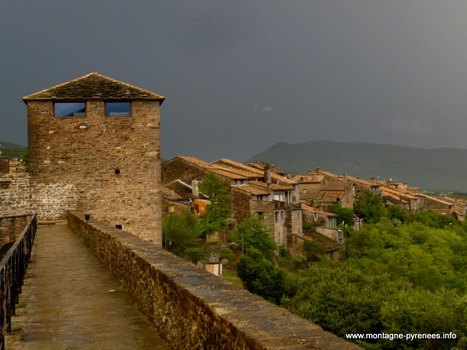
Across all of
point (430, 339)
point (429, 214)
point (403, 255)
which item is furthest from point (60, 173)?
point (429, 214)

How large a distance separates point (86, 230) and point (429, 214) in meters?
86.7

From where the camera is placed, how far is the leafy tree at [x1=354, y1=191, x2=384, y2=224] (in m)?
84.9

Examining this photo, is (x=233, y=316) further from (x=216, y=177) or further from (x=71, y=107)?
(x=216, y=177)

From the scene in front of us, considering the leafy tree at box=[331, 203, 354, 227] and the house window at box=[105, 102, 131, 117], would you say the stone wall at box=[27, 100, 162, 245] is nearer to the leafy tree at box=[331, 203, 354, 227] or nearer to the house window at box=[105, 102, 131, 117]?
the house window at box=[105, 102, 131, 117]

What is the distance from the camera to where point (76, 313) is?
720cm

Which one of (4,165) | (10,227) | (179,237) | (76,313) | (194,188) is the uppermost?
(4,165)

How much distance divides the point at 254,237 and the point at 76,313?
43697 millimetres

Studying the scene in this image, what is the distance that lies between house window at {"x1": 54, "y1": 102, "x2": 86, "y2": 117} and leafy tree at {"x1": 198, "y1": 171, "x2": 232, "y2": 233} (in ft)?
96.3

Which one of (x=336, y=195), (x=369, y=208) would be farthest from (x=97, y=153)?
(x=369, y=208)

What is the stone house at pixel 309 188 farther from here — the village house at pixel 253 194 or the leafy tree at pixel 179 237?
the leafy tree at pixel 179 237

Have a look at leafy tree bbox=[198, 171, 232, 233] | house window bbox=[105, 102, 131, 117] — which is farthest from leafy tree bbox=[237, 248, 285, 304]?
house window bbox=[105, 102, 131, 117]

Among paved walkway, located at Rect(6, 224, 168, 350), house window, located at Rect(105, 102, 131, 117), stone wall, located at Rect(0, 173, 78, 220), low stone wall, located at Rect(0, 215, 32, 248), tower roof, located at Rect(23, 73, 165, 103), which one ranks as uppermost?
tower roof, located at Rect(23, 73, 165, 103)

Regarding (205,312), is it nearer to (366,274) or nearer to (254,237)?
(366,274)

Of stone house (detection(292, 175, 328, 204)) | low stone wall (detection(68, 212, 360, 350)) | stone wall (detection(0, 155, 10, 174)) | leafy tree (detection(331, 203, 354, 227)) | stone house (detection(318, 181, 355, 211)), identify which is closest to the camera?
low stone wall (detection(68, 212, 360, 350))
